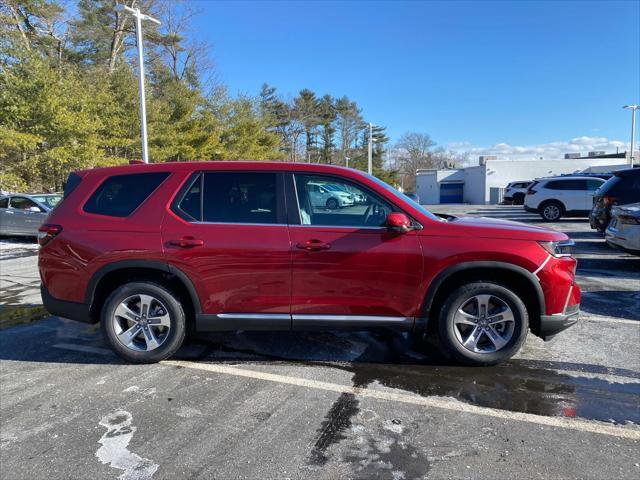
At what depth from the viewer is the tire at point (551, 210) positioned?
1806cm

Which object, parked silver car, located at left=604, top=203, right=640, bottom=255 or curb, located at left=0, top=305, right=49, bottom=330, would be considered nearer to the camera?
curb, located at left=0, top=305, right=49, bottom=330

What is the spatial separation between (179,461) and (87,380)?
5.34ft

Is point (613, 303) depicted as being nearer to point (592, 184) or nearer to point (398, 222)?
→ point (398, 222)

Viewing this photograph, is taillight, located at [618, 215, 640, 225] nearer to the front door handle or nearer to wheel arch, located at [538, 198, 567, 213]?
the front door handle

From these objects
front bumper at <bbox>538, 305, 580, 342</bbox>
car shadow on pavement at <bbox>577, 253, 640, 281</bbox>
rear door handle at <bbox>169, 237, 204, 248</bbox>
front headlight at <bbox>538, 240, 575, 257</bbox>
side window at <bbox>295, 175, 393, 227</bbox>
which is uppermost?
side window at <bbox>295, 175, 393, 227</bbox>

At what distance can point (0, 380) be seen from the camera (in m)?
3.83

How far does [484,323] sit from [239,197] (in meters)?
2.41

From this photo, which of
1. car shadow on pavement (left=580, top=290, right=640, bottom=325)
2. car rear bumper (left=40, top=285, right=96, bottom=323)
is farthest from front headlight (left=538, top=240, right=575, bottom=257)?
car rear bumper (left=40, top=285, right=96, bottom=323)

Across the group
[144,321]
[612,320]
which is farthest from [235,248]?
[612,320]

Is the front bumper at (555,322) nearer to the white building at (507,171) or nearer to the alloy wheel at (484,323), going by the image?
the alloy wheel at (484,323)

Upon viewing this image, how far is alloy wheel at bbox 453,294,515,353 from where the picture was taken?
386cm

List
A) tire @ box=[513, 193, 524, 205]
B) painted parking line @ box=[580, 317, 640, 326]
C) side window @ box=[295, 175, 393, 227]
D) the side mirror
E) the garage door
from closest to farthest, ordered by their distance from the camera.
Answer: the side mirror, side window @ box=[295, 175, 393, 227], painted parking line @ box=[580, 317, 640, 326], tire @ box=[513, 193, 524, 205], the garage door

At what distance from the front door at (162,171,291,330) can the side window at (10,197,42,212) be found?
11.5 metres

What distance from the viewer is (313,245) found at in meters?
3.74
